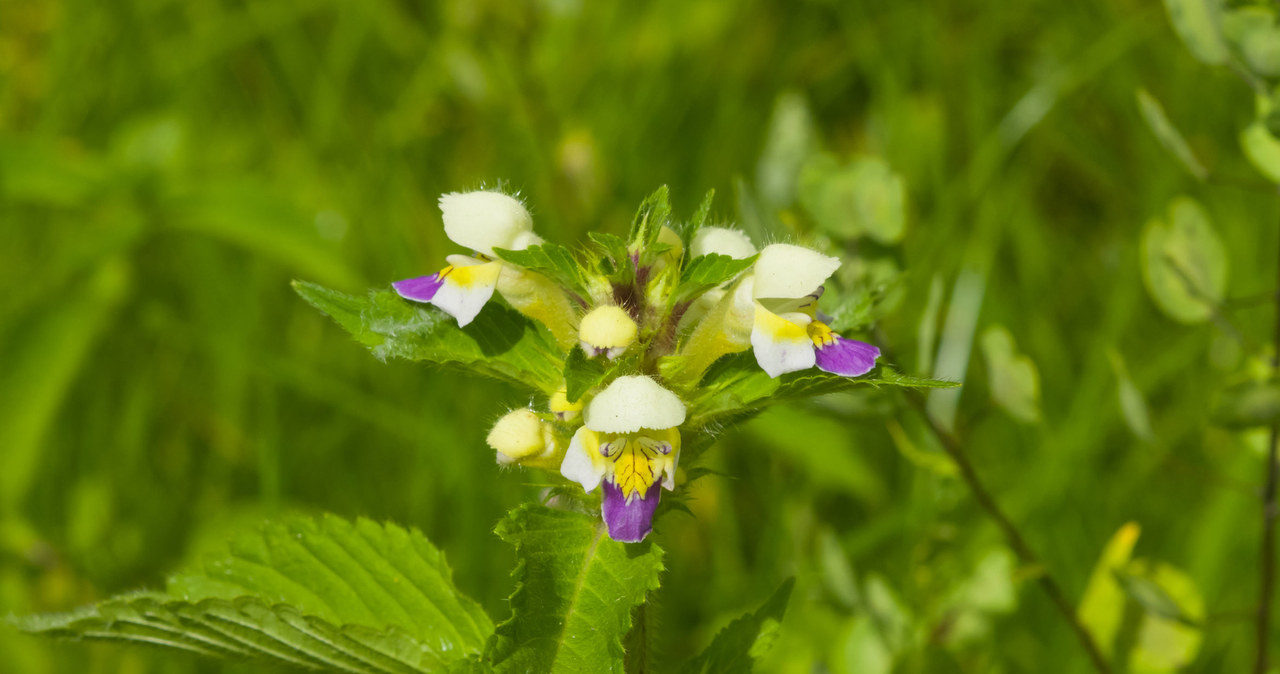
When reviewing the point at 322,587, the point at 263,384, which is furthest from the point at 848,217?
the point at 263,384

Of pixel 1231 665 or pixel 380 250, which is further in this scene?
pixel 380 250

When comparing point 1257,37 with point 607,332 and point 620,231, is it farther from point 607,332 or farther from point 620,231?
point 620,231

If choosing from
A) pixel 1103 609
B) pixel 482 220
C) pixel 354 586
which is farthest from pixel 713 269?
pixel 1103 609

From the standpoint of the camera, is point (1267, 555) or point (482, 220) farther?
point (1267, 555)

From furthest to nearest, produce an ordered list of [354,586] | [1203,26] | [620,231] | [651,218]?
[620,231] < [1203,26] < [354,586] < [651,218]

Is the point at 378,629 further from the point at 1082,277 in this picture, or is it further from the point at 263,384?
the point at 1082,277

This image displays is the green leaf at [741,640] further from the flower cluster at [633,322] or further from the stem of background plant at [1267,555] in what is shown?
the stem of background plant at [1267,555]
